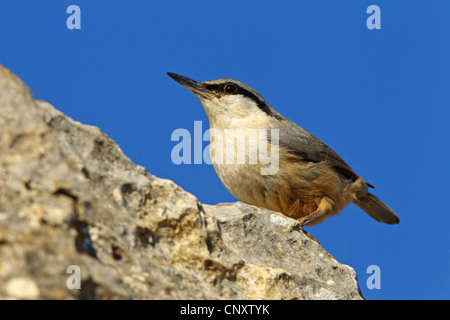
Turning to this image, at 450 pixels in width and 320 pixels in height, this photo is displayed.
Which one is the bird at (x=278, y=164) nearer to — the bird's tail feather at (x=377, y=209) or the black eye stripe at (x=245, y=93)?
the black eye stripe at (x=245, y=93)

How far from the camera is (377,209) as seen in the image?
7.62 metres

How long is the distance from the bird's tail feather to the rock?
3.14m

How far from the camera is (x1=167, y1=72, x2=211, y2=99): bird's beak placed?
6.60 metres

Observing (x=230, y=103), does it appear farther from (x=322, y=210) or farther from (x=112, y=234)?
(x=112, y=234)

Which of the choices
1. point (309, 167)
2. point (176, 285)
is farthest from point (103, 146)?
point (309, 167)

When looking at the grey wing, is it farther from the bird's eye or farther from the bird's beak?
the bird's beak

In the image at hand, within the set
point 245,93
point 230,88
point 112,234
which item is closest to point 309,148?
point 245,93

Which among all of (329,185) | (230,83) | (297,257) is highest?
(230,83)

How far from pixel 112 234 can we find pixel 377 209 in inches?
211

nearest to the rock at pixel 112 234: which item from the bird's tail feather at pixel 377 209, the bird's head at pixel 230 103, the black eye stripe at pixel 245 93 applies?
the bird's head at pixel 230 103

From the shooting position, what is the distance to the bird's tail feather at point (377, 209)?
7516mm
